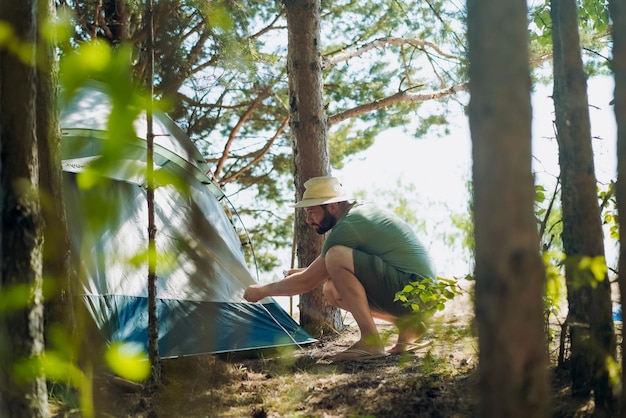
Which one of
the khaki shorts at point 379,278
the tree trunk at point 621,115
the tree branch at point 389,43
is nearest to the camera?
the tree trunk at point 621,115

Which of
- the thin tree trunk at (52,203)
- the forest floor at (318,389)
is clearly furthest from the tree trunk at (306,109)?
the thin tree trunk at (52,203)

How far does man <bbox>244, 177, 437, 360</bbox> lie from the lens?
414 centimetres

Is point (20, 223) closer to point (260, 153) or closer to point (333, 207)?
point (333, 207)

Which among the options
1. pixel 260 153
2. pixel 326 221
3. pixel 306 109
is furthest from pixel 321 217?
pixel 260 153

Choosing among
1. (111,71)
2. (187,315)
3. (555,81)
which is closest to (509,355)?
(111,71)

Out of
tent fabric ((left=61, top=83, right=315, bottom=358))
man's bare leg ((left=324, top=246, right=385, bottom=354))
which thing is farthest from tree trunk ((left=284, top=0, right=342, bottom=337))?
man's bare leg ((left=324, top=246, right=385, bottom=354))

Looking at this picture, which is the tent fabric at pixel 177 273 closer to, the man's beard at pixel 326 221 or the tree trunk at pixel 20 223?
the man's beard at pixel 326 221

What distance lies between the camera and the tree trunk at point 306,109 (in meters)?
5.85

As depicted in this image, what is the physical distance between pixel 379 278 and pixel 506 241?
9.16 feet

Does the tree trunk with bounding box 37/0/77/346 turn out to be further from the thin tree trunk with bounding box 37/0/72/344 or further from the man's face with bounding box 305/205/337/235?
the man's face with bounding box 305/205/337/235

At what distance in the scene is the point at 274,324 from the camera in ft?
15.4

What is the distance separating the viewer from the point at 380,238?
430 centimetres

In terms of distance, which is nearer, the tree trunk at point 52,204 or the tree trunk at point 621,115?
the tree trunk at point 621,115

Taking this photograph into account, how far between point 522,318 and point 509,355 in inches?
3.3
